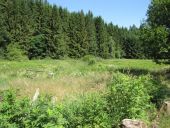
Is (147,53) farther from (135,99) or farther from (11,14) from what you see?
(11,14)

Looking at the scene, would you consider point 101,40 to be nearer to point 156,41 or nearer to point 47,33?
point 47,33

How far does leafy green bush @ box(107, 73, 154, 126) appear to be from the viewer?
41.8 ft

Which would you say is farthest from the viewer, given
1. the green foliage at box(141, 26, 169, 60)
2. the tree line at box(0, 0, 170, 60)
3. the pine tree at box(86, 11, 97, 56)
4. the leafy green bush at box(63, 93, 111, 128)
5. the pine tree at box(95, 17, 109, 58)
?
the pine tree at box(95, 17, 109, 58)

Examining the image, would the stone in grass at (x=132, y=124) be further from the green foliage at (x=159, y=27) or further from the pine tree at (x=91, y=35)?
the pine tree at (x=91, y=35)

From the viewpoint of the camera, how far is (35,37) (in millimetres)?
82938

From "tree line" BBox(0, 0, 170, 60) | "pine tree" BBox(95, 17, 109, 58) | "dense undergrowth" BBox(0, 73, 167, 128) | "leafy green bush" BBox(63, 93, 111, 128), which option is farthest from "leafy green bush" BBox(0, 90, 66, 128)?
"pine tree" BBox(95, 17, 109, 58)

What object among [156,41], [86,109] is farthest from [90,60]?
[86,109]

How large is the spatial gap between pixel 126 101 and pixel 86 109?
1.91 metres

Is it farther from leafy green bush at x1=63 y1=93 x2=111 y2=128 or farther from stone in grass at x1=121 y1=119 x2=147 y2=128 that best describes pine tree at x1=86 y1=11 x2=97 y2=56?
stone in grass at x1=121 y1=119 x2=147 y2=128

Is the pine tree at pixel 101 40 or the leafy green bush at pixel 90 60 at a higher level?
the pine tree at pixel 101 40

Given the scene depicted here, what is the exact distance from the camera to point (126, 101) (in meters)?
13.1

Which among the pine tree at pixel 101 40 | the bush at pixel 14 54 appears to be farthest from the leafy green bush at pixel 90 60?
the pine tree at pixel 101 40

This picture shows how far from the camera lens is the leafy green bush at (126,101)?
12.7 metres

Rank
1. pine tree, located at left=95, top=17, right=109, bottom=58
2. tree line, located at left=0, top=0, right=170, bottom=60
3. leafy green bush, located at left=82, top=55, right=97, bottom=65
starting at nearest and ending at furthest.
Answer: leafy green bush, located at left=82, top=55, right=97, bottom=65
tree line, located at left=0, top=0, right=170, bottom=60
pine tree, located at left=95, top=17, right=109, bottom=58
